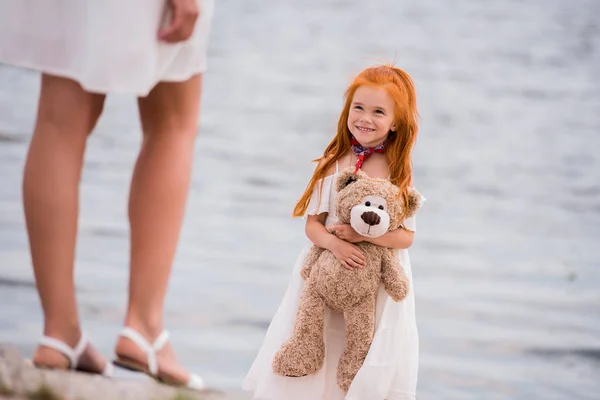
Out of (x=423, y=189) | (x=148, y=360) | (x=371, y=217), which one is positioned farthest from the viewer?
(x=423, y=189)

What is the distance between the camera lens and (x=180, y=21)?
186 cm

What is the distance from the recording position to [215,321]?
2.85 m

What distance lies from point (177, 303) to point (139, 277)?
3.17ft

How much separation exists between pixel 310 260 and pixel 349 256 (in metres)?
0.11

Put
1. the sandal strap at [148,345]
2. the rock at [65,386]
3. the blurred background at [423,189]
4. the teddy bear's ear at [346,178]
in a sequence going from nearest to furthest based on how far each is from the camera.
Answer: the rock at [65,386], the teddy bear's ear at [346,178], the sandal strap at [148,345], the blurred background at [423,189]

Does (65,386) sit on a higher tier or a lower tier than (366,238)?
lower

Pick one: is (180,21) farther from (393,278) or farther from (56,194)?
(393,278)

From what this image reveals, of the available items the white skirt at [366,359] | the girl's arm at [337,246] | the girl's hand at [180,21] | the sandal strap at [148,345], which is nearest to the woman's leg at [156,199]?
the sandal strap at [148,345]

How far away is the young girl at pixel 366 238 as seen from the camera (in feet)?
5.87

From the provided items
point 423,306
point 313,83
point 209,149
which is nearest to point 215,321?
point 423,306

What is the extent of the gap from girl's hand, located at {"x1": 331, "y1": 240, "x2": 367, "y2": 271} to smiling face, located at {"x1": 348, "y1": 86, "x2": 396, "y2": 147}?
0.62ft

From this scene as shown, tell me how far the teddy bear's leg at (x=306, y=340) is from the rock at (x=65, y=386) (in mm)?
190

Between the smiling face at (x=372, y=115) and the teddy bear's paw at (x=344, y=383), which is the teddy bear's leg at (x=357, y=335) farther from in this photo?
the smiling face at (x=372, y=115)

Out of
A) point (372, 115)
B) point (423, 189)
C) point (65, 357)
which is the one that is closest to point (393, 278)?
point (372, 115)
